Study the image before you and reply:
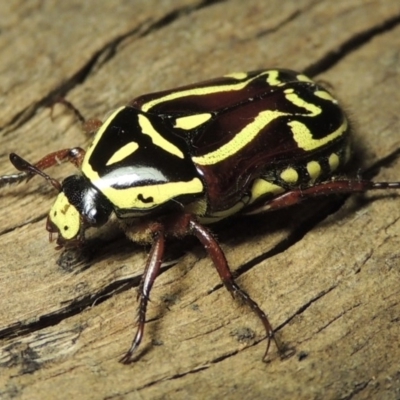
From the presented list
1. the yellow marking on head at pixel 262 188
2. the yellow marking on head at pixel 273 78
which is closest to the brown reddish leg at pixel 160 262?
the yellow marking on head at pixel 262 188

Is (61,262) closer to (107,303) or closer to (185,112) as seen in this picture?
(107,303)

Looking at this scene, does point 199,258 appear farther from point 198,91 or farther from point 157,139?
point 198,91

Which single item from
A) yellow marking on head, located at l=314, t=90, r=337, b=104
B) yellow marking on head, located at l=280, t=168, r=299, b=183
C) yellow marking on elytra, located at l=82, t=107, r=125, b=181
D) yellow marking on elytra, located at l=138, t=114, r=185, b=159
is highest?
yellow marking on elytra, located at l=82, t=107, r=125, b=181

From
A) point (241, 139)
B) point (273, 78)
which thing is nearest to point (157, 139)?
point (241, 139)

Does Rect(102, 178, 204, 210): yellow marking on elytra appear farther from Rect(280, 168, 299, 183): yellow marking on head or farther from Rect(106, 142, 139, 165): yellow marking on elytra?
Rect(280, 168, 299, 183): yellow marking on head

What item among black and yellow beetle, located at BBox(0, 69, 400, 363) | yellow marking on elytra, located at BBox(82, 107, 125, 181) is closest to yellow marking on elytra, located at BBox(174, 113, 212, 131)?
black and yellow beetle, located at BBox(0, 69, 400, 363)

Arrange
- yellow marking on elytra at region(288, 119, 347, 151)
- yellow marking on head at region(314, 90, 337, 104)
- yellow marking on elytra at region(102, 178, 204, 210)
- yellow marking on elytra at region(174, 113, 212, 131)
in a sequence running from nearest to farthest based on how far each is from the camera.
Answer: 1. yellow marking on elytra at region(102, 178, 204, 210)
2. yellow marking on elytra at region(174, 113, 212, 131)
3. yellow marking on elytra at region(288, 119, 347, 151)
4. yellow marking on head at region(314, 90, 337, 104)
